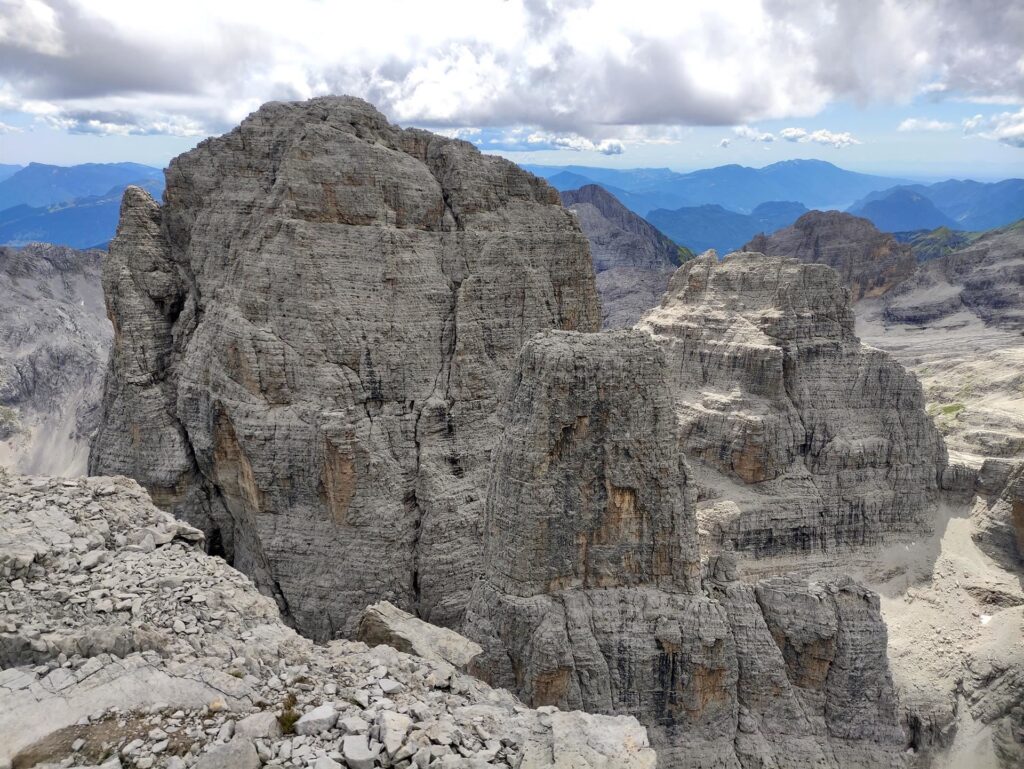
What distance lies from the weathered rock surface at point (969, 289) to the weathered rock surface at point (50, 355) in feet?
346

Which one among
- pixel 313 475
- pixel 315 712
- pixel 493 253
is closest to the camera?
pixel 315 712

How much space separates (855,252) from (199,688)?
11441cm

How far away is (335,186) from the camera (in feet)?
95.3

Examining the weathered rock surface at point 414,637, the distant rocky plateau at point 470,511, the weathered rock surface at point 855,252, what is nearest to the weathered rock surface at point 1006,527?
the distant rocky plateau at point 470,511

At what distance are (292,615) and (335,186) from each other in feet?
59.5

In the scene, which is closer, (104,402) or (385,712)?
(385,712)

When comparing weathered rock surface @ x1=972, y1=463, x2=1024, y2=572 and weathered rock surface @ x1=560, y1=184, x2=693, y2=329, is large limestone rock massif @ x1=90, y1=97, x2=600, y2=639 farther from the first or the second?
weathered rock surface @ x1=560, y1=184, x2=693, y2=329

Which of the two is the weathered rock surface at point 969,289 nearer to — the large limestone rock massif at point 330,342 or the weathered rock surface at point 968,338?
the weathered rock surface at point 968,338

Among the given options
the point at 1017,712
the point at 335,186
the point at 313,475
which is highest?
the point at 335,186

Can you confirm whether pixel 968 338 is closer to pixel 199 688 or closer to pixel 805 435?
pixel 805 435

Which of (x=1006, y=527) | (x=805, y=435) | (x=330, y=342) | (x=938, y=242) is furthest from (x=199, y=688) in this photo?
(x=938, y=242)

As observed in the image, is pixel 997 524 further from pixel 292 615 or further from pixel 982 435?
pixel 292 615

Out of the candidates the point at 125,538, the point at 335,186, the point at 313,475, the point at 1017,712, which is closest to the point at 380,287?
the point at 335,186

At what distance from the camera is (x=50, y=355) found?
244ft
